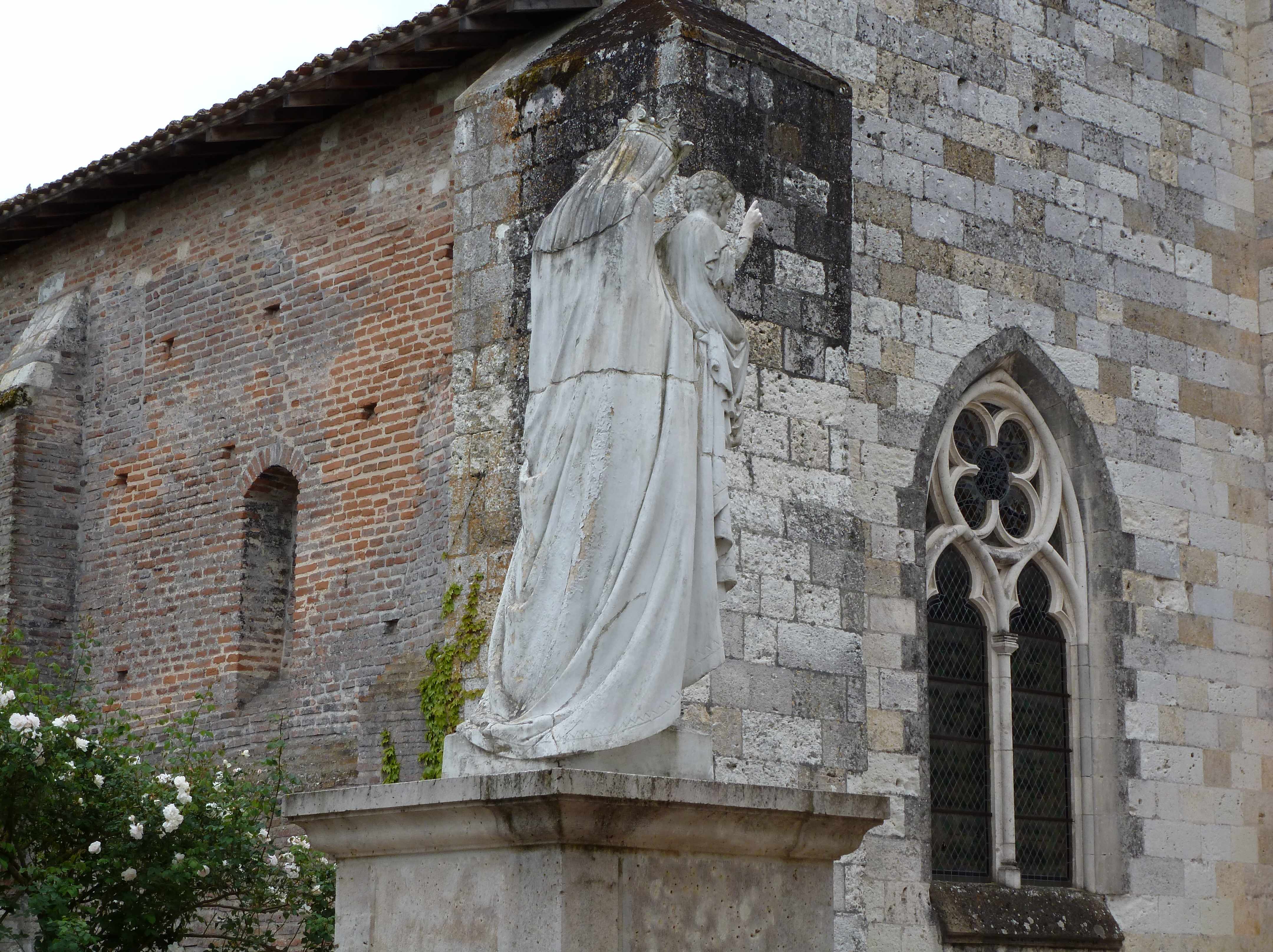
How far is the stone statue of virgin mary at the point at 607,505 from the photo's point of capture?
17.7ft

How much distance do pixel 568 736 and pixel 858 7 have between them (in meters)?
7.63

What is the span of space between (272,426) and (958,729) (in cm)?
512

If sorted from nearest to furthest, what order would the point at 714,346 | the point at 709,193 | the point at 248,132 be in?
1. the point at 714,346
2. the point at 709,193
3. the point at 248,132

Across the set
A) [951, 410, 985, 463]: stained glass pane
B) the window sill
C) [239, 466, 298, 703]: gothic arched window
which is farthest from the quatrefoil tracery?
[239, 466, 298, 703]: gothic arched window

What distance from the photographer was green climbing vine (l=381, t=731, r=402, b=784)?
11.6m

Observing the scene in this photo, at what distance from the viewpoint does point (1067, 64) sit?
13055 millimetres

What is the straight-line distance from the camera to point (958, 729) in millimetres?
11875

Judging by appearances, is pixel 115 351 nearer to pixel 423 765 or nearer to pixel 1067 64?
pixel 423 765

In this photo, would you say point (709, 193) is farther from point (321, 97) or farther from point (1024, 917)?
point (321, 97)

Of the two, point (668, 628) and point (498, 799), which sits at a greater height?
point (668, 628)

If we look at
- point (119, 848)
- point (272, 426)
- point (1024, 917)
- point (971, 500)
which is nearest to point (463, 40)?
point (272, 426)

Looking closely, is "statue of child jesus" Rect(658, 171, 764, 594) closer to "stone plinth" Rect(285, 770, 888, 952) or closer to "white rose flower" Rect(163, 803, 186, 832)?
"stone plinth" Rect(285, 770, 888, 952)

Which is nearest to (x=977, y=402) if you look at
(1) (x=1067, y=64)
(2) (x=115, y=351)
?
(1) (x=1067, y=64)

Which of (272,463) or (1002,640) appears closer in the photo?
(1002,640)
